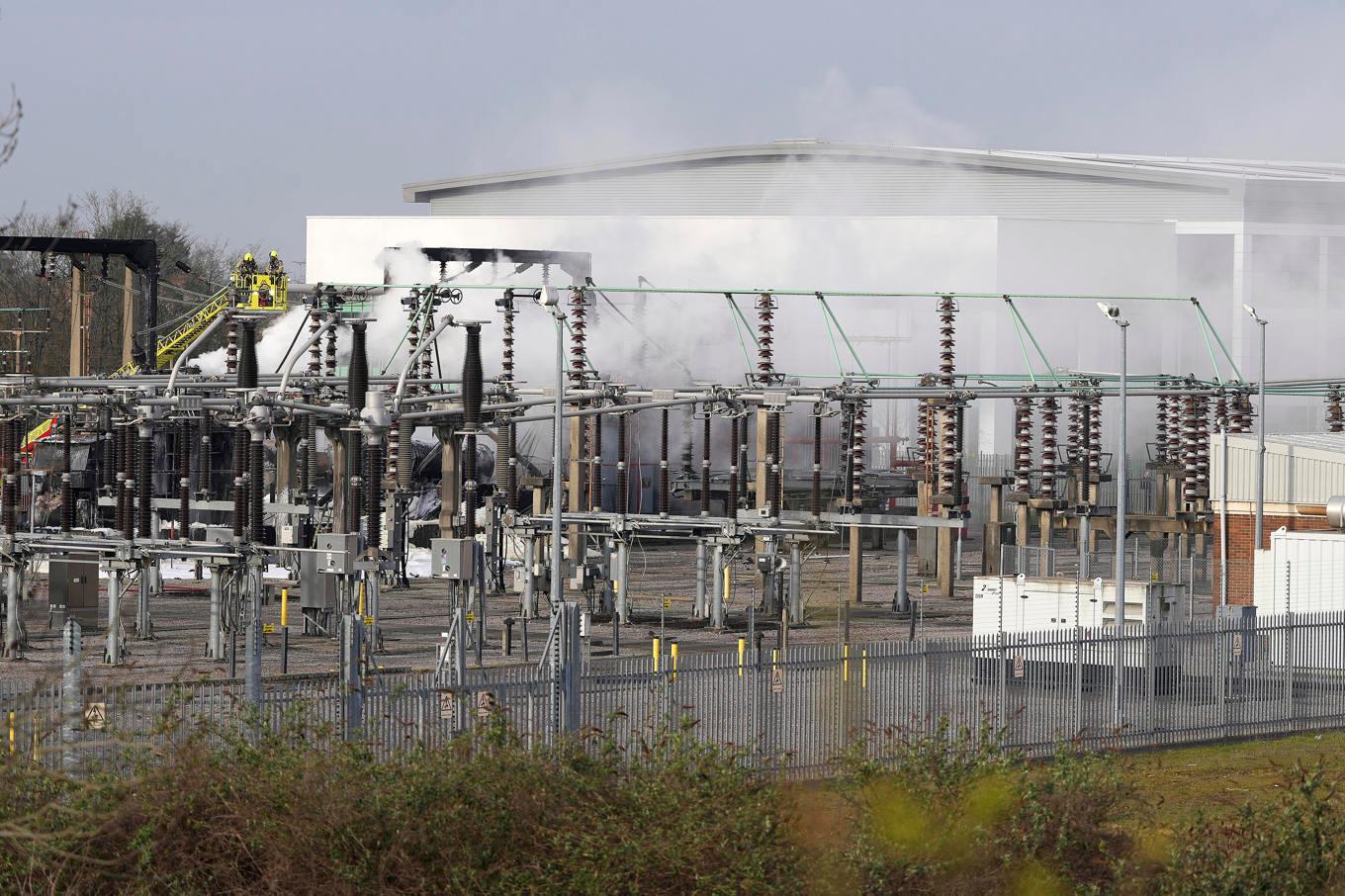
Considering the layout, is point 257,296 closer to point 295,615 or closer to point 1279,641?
point 295,615

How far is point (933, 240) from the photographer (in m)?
61.8

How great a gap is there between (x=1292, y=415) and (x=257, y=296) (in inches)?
1342

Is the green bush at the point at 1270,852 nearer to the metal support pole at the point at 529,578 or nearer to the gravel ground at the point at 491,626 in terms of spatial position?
the gravel ground at the point at 491,626

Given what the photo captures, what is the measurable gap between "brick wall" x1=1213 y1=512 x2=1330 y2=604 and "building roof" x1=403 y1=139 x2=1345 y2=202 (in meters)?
27.1

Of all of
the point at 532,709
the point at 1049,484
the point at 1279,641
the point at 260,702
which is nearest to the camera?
the point at 260,702

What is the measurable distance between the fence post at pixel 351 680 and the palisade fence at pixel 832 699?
30mm

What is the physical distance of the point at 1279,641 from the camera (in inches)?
1032

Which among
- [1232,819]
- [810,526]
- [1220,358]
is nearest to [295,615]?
[810,526]

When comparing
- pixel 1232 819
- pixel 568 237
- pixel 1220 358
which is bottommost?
pixel 1232 819

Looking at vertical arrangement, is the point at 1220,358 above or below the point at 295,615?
above

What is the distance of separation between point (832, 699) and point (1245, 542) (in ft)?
66.7

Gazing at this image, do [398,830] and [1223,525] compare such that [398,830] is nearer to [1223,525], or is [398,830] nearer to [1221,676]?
[1221,676]

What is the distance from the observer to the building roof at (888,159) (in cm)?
6525

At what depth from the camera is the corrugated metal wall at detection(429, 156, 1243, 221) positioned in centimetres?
6588
